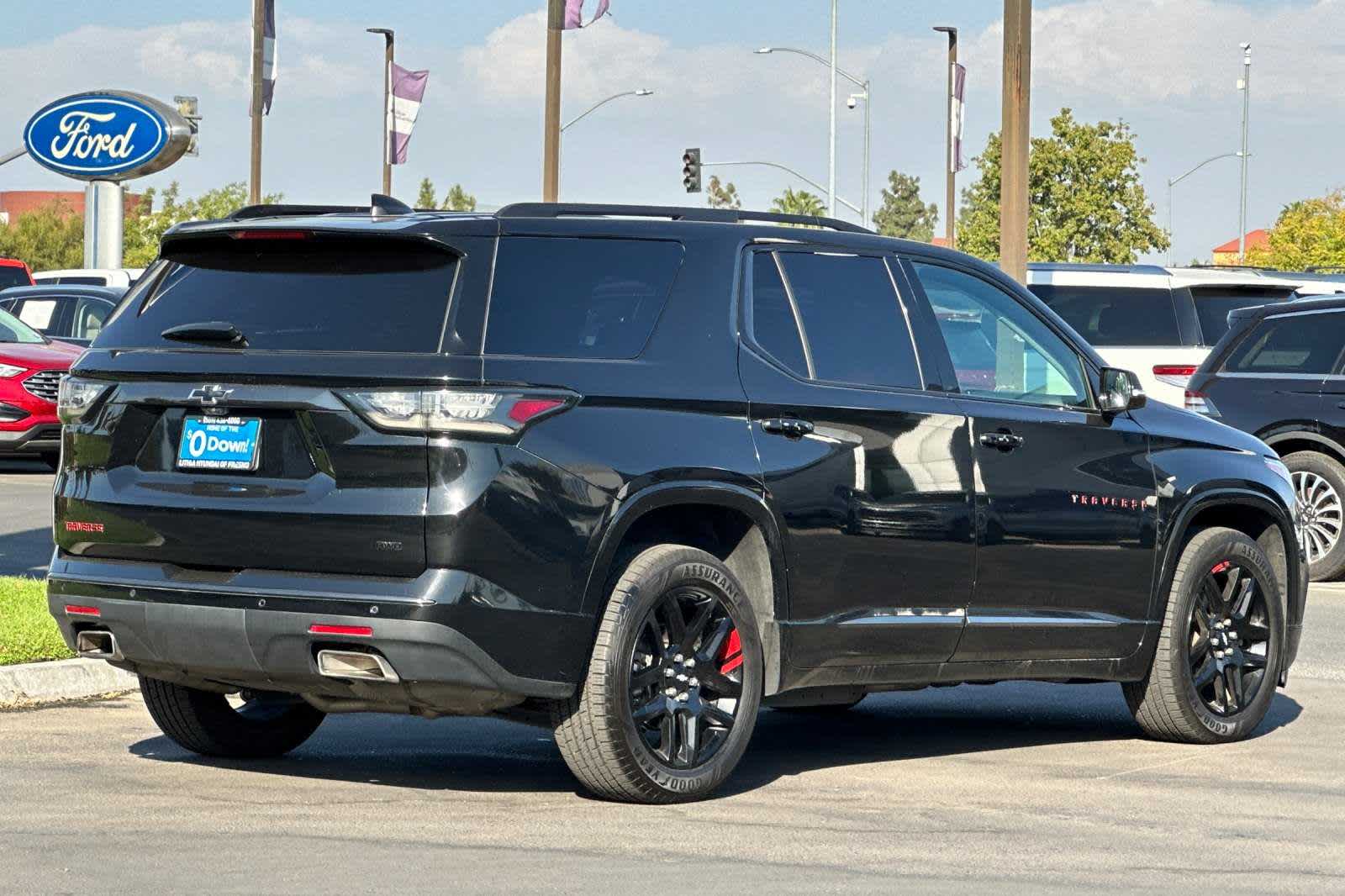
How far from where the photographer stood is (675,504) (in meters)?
7.02

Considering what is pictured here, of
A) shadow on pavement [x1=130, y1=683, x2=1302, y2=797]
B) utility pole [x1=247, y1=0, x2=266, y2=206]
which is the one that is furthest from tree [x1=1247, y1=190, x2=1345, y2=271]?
shadow on pavement [x1=130, y1=683, x2=1302, y2=797]

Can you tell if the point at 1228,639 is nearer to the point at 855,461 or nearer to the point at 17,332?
the point at 855,461

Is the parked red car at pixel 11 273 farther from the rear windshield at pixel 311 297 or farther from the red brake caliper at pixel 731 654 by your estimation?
the red brake caliper at pixel 731 654

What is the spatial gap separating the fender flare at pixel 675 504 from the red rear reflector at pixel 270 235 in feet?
4.20

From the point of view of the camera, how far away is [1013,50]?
2048cm

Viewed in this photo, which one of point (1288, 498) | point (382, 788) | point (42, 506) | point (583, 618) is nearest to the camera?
point (583, 618)

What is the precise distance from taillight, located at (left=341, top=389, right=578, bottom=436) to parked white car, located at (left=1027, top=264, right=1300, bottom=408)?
1534 cm

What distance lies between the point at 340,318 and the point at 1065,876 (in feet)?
8.66

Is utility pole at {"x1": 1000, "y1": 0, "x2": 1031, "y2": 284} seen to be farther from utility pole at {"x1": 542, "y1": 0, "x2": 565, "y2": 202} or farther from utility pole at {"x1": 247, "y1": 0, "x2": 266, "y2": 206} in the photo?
utility pole at {"x1": 247, "y1": 0, "x2": 266, "y2": 206}

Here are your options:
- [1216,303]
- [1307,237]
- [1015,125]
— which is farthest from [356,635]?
[1307,237]

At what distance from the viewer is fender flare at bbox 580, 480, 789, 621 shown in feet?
22.0

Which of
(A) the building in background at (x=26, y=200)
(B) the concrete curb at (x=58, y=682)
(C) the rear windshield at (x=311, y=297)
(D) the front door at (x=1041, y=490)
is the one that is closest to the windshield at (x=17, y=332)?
(B) the concrete curb at (x=58, y=682)

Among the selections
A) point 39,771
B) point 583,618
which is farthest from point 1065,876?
point 39,771

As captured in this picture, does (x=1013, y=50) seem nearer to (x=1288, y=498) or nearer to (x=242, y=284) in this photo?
(x=1288, y=498)
